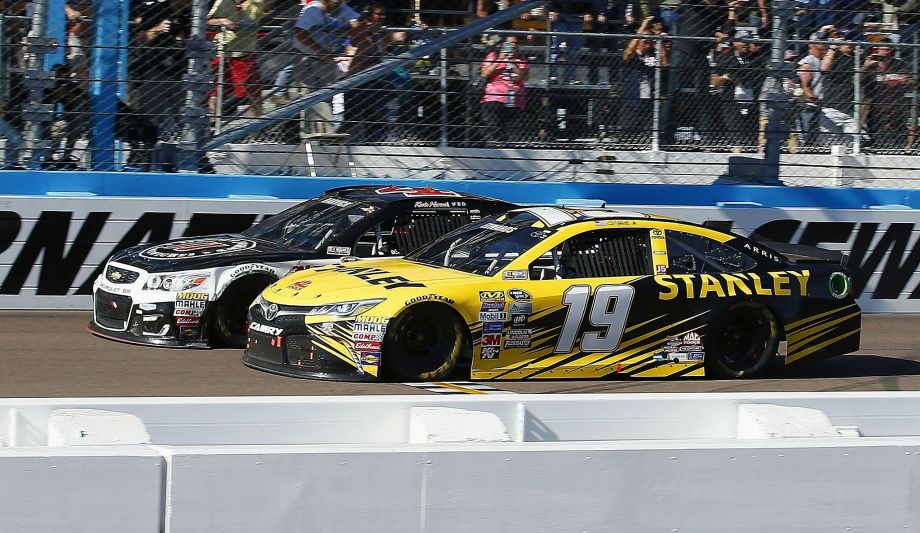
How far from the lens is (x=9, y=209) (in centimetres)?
1101

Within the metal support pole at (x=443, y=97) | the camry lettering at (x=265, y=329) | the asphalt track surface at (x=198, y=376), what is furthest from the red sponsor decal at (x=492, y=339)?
the metal support pole at (x=443, y=97)

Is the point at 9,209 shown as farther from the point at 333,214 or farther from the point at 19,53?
the point at 333,214

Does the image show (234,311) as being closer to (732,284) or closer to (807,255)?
(732,284)

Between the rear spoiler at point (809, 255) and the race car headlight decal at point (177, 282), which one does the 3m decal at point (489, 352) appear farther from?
the rear spoiler at point (809, 255)

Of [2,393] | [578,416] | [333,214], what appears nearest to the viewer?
[578,416]

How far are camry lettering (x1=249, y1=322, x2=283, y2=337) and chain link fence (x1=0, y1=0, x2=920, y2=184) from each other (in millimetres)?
4167

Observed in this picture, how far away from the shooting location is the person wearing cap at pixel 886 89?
13070mm

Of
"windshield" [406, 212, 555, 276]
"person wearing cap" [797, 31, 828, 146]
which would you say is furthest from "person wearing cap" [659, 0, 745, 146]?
"windshield" [406, 212, 555, 276]

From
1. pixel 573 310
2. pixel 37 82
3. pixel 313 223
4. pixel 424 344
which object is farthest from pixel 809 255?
pixel 37 82

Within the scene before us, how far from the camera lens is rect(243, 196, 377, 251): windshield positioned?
960 cm

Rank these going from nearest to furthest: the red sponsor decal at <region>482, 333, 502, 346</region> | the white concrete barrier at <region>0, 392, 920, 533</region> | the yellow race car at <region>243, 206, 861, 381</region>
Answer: the white concrete barrier at <region>0, 392, 920, 533</region>, the yellow race car at <region>243, 206, 861, 381</region>, the red sponsor decal at <region>482, 333, 502, 346</region>

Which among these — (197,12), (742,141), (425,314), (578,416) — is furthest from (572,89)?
(578,416)

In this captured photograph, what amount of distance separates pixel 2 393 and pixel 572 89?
22.3 feet

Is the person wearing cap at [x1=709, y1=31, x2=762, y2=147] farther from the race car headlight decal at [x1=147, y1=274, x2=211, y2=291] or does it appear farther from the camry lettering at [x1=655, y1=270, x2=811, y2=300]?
the race car headlight decal at [x1=147, y1=274, x2=211, y2=291]
